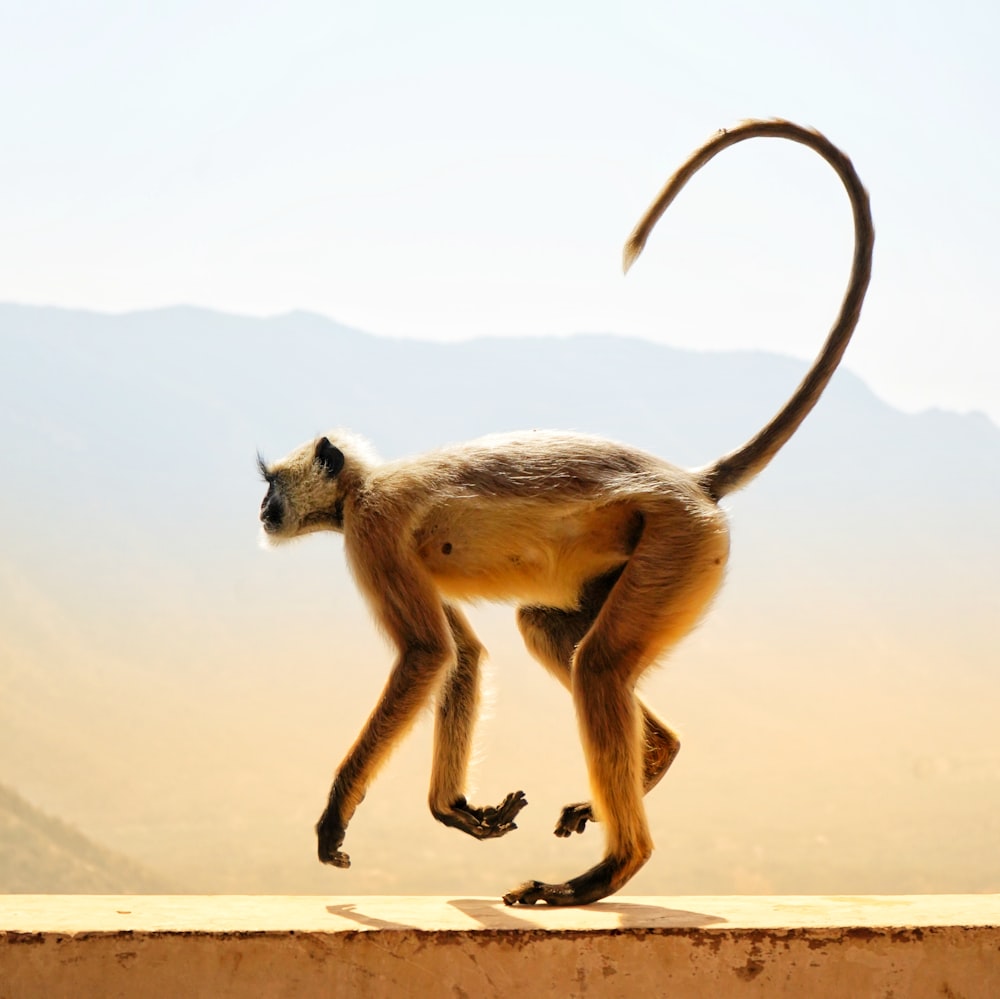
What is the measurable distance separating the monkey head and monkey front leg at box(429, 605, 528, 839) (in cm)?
56

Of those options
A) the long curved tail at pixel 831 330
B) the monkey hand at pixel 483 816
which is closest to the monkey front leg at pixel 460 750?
the monkey hand at pixel 483 816

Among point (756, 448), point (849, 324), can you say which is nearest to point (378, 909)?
point (756, 448)

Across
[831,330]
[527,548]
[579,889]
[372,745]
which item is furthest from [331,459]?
[831,330]

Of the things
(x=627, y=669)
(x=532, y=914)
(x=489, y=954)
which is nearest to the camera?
(x=489, y=954)

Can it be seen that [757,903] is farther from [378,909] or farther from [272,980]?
[272,980]

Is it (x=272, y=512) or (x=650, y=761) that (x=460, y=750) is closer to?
(x=650, y=761)

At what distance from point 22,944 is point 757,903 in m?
2.23

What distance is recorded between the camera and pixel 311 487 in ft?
14.3

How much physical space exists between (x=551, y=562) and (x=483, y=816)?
0.87 meters

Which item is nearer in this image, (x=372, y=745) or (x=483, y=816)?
(x=372, y=745)

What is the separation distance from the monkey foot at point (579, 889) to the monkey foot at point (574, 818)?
426mm

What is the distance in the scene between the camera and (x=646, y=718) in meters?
4.32

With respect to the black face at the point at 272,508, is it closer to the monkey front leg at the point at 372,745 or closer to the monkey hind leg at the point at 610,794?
the monkey front leg at the point at 372,745

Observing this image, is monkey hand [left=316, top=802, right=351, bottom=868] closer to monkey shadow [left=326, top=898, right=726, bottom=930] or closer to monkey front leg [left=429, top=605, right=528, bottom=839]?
monkey shadow [left=326, top=898, right=726, bottom=930]
